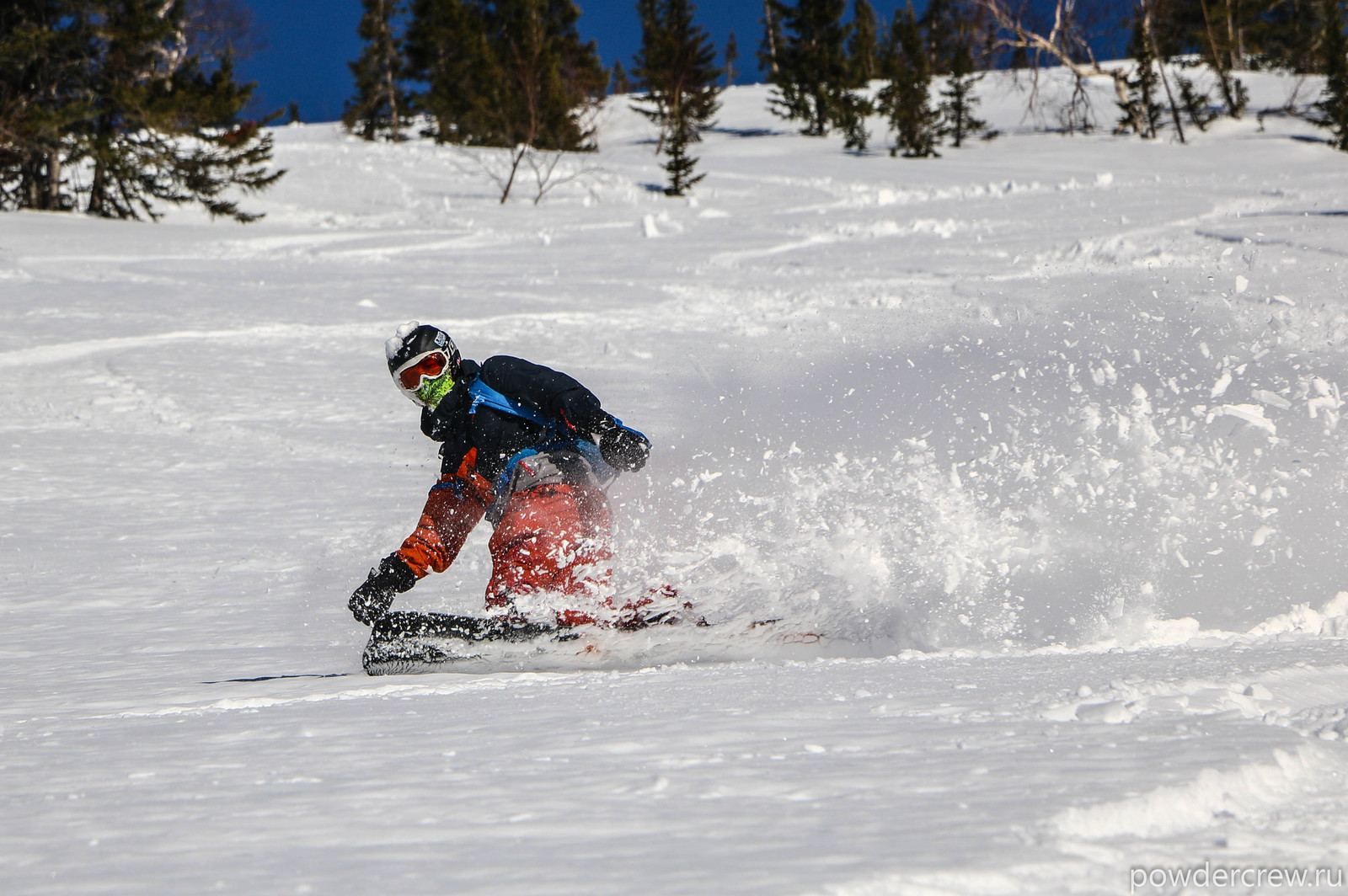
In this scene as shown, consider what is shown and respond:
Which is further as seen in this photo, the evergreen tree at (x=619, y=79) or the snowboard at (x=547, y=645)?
the evergreen tree at (x=619, y=79)

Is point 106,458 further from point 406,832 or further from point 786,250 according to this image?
point 786,250

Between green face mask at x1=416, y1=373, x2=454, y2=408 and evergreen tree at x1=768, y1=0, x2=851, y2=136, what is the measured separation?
3119 centimetres

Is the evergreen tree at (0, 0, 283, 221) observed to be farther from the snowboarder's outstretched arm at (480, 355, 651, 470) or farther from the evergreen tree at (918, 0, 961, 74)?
the evergreen tree at (918, 0, 961, 74)

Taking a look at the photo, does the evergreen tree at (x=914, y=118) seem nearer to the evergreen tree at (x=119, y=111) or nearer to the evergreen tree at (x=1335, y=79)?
the evergreen tree at (x=1335, y=79)

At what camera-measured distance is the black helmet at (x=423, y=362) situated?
3877 millimetres

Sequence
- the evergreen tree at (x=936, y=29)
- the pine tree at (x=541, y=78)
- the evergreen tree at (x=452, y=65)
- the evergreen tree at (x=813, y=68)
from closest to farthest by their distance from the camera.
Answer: the pine tree at (x=541, y=78), the evergreen tree at (x=813, y=68), the evergreen tree at (x=452, y=65), the evergreen tree at (x=936, y=29)

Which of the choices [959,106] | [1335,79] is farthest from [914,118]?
[1335,79]

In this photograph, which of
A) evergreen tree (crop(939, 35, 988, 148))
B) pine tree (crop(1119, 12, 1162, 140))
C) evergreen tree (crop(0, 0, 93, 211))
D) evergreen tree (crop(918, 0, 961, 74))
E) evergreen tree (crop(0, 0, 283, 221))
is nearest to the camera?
evergreen tree (crop(0, 0, 93, 211))

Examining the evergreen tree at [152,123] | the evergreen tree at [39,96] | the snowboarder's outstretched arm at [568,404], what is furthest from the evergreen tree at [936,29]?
the snowboarder's outstretched arm at [568,404]

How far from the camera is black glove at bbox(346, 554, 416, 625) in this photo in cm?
365

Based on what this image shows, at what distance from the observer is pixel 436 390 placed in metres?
3.94

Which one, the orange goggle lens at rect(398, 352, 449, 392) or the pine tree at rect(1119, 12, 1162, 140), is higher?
the pine tree at rect(1119, 12, 1162, 140)

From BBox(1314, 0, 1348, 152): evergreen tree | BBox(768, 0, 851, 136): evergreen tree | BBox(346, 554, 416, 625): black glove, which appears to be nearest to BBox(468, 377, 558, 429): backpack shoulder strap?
BBox(346, 554, 416, 625): black glove

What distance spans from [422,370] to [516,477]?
527 mm
